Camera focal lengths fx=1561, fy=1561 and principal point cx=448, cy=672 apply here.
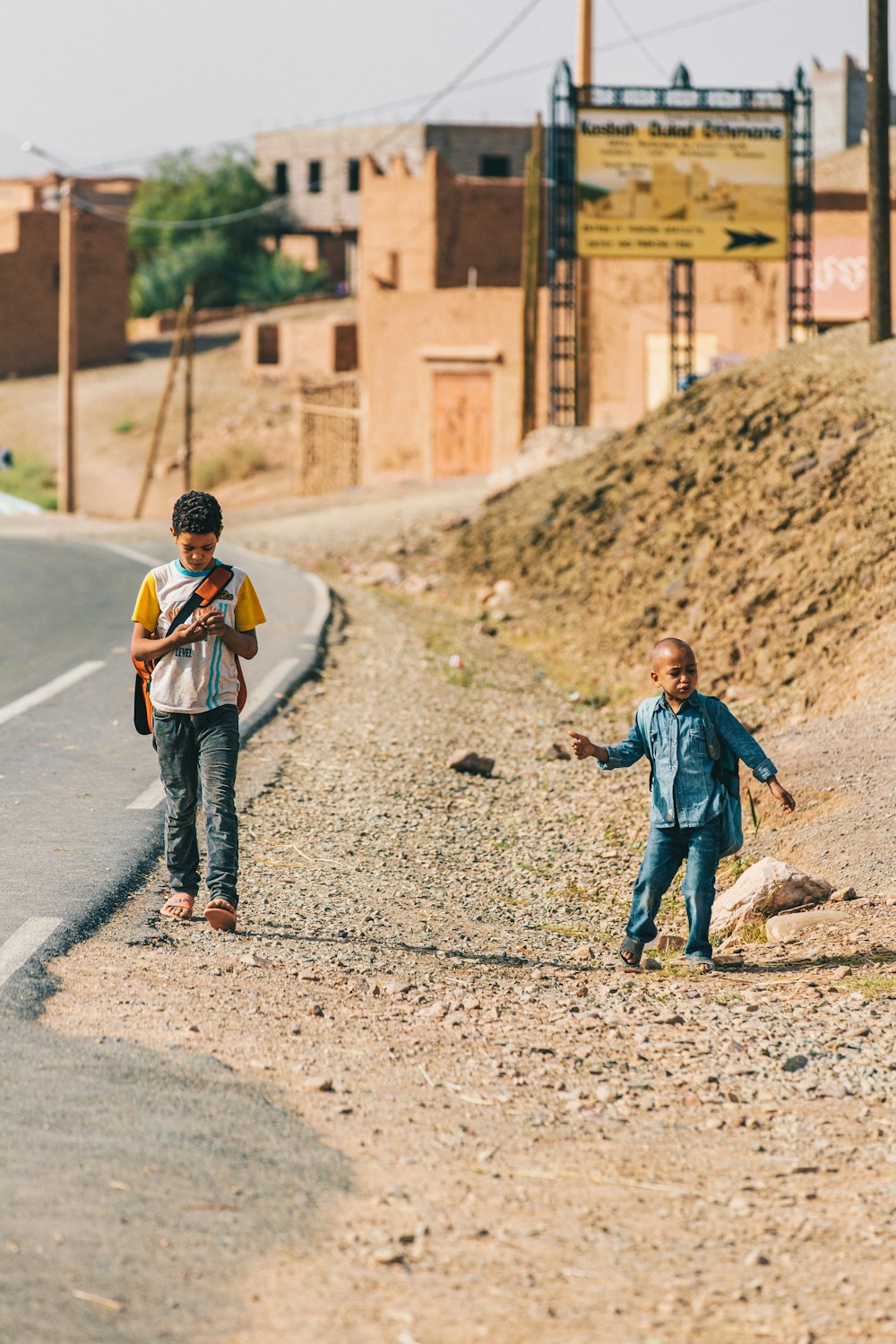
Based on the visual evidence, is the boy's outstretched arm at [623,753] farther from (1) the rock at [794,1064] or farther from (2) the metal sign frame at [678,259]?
(2) the metal sign frame at [678,259]

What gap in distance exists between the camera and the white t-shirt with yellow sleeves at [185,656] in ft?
Result: 20.8

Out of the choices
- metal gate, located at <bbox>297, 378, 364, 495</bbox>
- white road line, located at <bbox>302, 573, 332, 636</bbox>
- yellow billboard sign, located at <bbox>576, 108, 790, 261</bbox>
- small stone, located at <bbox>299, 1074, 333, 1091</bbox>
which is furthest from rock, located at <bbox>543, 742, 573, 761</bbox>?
metal gate, located at <bbox>297, 378, 364, 495</bbox>

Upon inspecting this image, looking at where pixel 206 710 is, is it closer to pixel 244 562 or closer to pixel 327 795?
pixel 327 795

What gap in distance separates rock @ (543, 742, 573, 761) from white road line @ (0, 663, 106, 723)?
152 inches

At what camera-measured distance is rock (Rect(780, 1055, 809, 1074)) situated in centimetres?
532

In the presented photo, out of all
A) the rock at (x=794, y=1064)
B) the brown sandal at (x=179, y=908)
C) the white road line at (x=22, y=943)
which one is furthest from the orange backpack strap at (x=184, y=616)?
the rock at (x=794, y=1064)

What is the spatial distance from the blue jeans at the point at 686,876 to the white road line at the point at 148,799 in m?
3.15

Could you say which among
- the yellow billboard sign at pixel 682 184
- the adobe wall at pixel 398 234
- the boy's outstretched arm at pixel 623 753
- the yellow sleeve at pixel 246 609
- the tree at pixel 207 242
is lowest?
the boy's outstretched arm at pixel 623 753

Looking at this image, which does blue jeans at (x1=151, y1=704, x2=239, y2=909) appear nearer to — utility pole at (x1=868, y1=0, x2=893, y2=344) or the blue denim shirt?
the blue denim shirt

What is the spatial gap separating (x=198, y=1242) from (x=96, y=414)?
61124 millimetres

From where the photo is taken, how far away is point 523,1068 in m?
5.24

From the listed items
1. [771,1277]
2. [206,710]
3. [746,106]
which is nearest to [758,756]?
[206,710]

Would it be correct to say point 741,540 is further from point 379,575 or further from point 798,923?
point 798,923

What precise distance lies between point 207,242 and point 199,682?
255 ft
